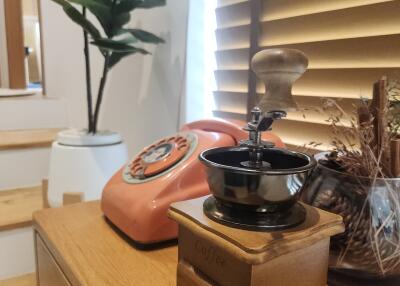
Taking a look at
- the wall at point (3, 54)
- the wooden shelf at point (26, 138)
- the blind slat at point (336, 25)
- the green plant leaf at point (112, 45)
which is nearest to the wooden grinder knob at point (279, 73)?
the blind slat at point (336, 25)

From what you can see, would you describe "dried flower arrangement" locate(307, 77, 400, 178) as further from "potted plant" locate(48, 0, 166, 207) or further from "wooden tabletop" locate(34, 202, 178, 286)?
"potted plant" locate(48, 0, 166, 207)

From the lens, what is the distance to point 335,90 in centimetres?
83

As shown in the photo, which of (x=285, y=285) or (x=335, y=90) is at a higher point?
(x=335, y=90)

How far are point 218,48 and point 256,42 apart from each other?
201 mm

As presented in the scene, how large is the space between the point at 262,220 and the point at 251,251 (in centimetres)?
5

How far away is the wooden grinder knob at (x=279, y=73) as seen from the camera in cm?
40

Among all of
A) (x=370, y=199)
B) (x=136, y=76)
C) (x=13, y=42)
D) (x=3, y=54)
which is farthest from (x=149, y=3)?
(x=3, y=54)

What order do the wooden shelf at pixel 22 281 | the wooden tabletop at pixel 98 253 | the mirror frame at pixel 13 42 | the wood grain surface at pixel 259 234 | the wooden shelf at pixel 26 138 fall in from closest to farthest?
the wood grain surface at pixel 259 234 → the wooden tabletop at pixel 98 253 → the wooden shelf at pixel 22 281 → the wooden shelf at pixel 26 138 → the mirror frame at pixel 13 42

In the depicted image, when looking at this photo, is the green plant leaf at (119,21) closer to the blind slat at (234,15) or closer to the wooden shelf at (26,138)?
the blind slat at (234,15)

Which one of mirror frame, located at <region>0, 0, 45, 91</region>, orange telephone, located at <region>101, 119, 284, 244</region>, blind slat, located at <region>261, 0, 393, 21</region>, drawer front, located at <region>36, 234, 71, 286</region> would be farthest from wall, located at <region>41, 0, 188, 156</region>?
mirror frame, located at <region>0, 0, 45, 91</region>

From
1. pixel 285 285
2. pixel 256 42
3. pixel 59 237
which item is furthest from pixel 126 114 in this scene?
pixel 285 285

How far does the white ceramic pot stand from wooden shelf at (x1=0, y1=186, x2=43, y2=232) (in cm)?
25

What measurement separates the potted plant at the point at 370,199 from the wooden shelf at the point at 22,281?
1.08 metres

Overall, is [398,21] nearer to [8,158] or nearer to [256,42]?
[256,42]
